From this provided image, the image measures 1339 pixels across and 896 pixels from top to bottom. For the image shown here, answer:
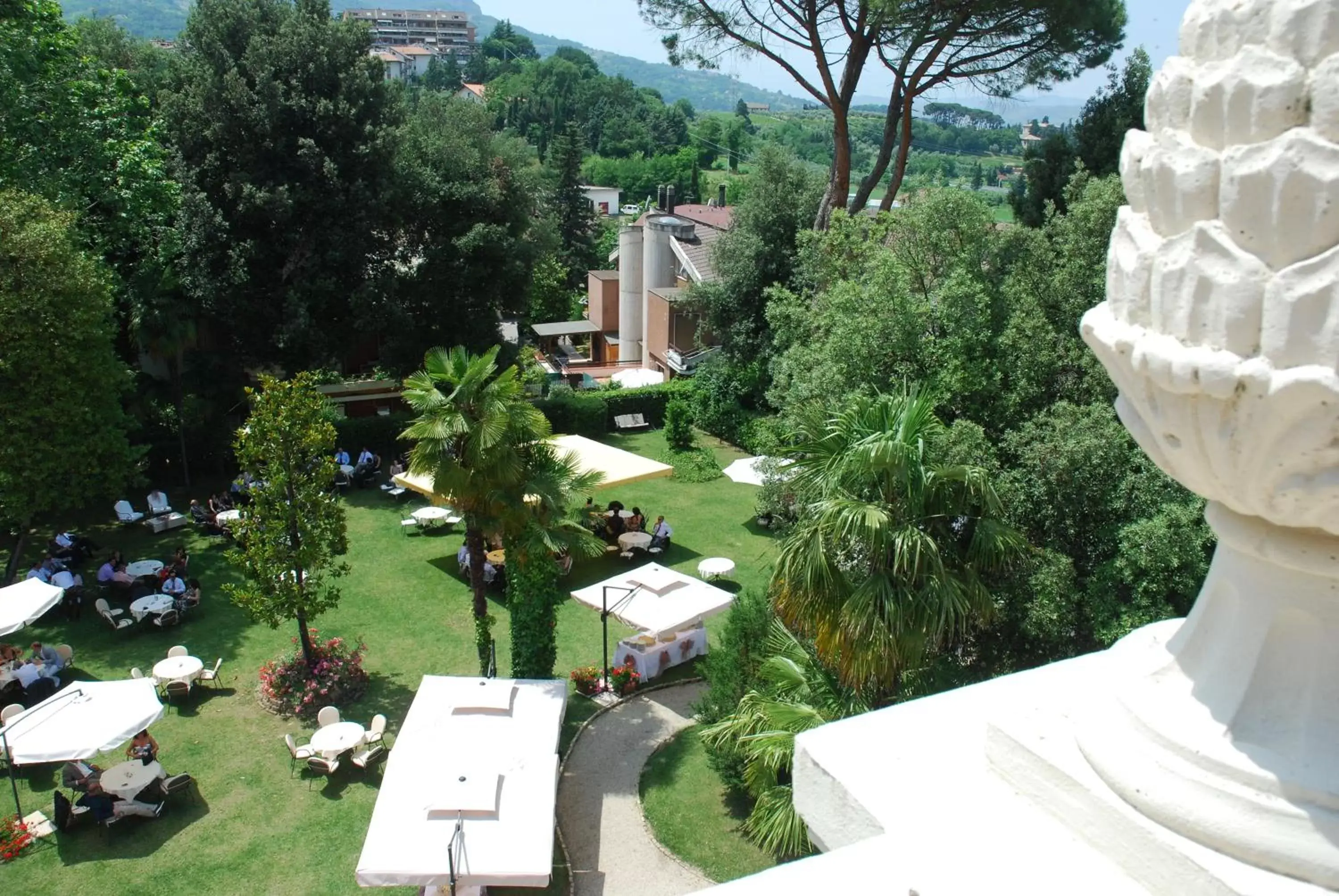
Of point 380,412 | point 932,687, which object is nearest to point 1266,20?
point 932,687

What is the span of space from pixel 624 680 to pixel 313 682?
4.49 m

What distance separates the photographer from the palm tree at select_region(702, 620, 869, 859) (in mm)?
9594

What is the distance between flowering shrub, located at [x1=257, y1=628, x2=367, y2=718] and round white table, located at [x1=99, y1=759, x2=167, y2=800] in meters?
2.26

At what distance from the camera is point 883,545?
885 centimetres

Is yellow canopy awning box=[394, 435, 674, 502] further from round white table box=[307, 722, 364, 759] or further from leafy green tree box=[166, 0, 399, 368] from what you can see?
round white table box=[307, 722, 364, 759]

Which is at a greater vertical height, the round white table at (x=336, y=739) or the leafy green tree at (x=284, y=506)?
the leafy green tree at (x=284, y=506)

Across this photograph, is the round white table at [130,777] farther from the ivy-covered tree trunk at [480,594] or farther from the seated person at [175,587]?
the seated person at [175,587]

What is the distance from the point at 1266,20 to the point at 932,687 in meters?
8.93

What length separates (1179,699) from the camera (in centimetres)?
240

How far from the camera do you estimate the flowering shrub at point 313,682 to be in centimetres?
1442

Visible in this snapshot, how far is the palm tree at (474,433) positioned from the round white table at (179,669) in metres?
4.84

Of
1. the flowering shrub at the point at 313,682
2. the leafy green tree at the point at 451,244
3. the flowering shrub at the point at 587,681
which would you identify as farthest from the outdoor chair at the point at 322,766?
the leafy green tree at the point at 451,244

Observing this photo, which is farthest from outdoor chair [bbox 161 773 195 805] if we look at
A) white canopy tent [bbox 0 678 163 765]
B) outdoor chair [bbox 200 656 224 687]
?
outdoor chair [bbox 200 656 224 687]

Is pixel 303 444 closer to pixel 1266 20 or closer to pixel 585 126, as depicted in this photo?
pixel 1266 20
